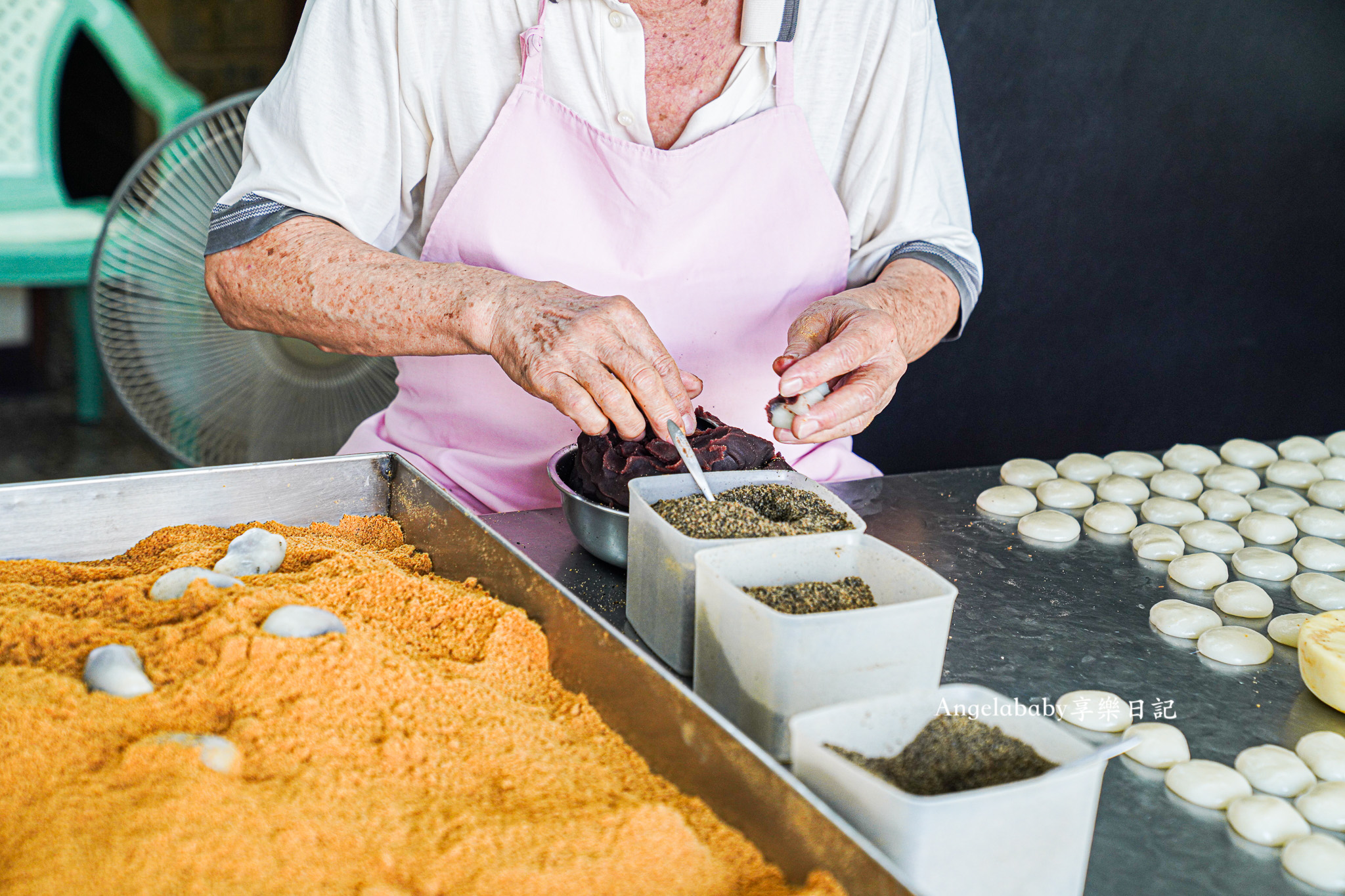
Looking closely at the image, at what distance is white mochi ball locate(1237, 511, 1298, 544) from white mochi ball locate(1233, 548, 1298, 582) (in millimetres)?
91

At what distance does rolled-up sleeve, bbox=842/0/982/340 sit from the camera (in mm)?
1597

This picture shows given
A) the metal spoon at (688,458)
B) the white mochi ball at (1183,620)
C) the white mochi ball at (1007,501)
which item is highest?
the metal spoon at (688,458)

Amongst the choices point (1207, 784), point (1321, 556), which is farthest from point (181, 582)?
point (1321, 556)

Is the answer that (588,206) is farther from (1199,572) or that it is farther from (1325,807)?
(1325,807)

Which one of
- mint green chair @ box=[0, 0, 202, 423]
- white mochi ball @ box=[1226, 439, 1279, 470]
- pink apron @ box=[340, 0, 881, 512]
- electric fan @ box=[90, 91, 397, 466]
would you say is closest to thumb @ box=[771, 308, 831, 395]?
pink apron @ box=[340, 0, 881, 512]

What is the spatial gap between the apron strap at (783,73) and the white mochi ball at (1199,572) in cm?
85

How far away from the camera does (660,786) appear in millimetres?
709

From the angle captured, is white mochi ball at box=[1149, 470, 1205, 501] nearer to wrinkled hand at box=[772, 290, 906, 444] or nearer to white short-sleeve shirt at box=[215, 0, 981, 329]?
white short-sleeve shirt at box=[215, 0, 981, 329]

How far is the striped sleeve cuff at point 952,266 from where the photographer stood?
1622 mm

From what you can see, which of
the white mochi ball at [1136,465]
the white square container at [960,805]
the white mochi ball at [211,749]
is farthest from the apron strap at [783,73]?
the white mochi ball at [211,749]

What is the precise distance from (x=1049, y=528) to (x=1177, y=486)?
0.35 meters

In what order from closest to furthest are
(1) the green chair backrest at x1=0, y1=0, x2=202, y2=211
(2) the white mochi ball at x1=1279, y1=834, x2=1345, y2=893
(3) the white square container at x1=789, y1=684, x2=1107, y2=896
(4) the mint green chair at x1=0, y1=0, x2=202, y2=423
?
(3) the white square container at x1=789, y1=684, x2=1107, y2=896 < (2) the white mochi ball at x1=1279, y1=834, x2=1345, y2=893 < (4) the mint green chair at x1=0, y1=0, x2=202, y2=423 < (1) the green chair backrest at x1=0, y1=0, x2=202, y2=211

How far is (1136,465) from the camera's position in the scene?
166 cm

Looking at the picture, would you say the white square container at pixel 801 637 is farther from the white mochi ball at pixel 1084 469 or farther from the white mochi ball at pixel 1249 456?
the white mochi ball at pixel 1249 456
